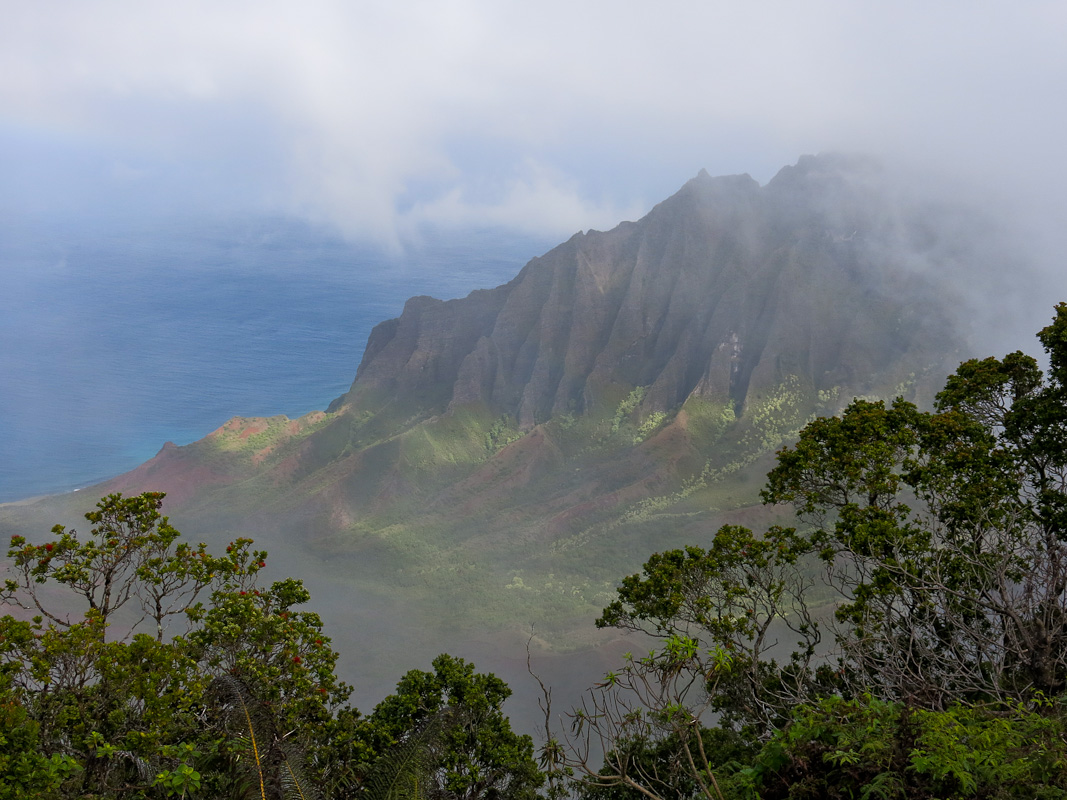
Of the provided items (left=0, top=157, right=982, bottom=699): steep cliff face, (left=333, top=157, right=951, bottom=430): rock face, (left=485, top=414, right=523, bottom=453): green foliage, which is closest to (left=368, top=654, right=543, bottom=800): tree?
(left=0, top=157, right=982, bottom=699): steep cliff face

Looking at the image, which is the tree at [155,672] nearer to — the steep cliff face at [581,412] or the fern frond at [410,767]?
the fern frond at [410,767]

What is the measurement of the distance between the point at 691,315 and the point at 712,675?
330 ft

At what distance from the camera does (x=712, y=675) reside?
44.8 ft

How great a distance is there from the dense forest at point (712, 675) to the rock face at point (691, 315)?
7622 cm

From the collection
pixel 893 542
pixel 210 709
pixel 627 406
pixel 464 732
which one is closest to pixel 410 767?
pixel 464 732

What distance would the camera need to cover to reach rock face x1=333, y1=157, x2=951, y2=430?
9638 cm

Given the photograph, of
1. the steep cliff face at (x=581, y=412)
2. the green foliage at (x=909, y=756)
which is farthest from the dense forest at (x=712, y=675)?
the steep cliff face at (x=581, y=412)

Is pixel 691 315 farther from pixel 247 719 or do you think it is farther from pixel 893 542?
pixel 247 719

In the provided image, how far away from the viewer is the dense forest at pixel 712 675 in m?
9.30

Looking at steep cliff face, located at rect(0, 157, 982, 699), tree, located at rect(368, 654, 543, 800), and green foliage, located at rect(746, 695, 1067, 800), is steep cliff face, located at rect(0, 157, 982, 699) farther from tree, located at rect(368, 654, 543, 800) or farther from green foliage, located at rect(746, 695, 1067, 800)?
green foliage, located at rect(746, 695, 1067, 800)

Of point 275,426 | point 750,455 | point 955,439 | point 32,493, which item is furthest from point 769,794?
point 32,493

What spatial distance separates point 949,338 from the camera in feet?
290

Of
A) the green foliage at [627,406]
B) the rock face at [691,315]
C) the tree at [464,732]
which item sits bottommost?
the tree at [464,732]

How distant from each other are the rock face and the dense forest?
76221mm
